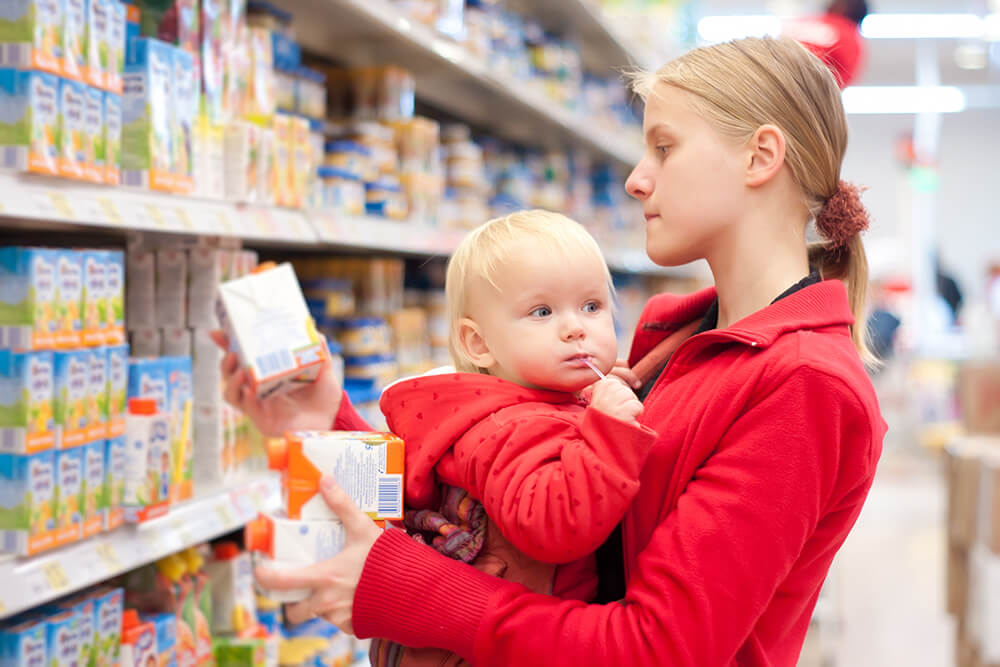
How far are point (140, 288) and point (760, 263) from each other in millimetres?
1124

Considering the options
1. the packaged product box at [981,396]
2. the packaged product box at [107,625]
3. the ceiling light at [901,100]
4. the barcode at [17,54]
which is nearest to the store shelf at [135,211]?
the barcode at [17,54]

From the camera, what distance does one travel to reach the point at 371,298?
253cm

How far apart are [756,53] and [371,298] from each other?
1.47 metres

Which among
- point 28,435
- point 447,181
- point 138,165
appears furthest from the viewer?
point 447,181

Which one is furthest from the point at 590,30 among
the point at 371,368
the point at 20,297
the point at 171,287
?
the point at 20,297

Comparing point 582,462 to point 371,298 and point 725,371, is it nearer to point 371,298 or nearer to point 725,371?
point 725,371

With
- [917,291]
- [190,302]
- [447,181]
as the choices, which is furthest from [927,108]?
[190,302]

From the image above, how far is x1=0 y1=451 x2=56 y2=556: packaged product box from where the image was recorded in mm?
1335

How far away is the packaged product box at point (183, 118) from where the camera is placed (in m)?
1.62

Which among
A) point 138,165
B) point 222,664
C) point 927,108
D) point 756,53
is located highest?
point 927,108

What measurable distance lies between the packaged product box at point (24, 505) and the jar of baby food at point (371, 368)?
3.48 ft

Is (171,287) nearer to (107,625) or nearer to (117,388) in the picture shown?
(117,388)

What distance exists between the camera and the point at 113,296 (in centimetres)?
152

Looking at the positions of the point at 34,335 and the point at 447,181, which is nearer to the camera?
the point at 34,335
